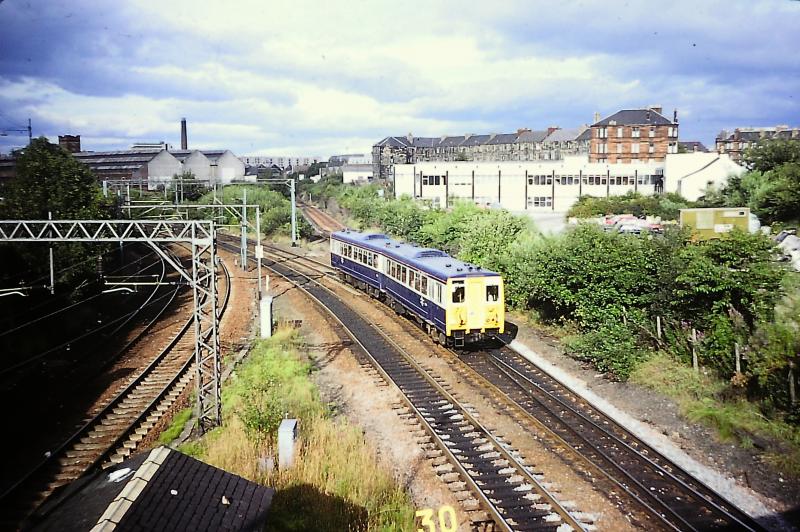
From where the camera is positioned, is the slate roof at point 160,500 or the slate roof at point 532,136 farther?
the slate roof at point 532,136

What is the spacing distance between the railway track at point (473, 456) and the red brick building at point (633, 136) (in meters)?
57.4

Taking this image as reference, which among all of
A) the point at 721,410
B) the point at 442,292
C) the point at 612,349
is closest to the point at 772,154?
the point at 612,349

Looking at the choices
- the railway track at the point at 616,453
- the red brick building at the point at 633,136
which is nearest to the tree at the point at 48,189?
the railway track at the point at 616,453

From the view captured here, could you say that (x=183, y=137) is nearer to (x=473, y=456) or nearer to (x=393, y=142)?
(x=393, y=142)

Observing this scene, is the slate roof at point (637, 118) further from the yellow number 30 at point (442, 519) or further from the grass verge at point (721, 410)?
the yellow number 30 at point (442, 519)

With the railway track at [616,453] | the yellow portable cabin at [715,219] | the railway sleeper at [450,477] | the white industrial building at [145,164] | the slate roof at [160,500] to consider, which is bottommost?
the railway sleeper at [450,477]

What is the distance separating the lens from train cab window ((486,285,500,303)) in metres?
17.7

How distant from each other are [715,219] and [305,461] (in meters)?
24.7

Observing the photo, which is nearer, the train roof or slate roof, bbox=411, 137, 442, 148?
the train roof

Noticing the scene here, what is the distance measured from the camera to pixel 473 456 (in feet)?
37.4

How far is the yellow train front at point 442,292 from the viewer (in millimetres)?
17453

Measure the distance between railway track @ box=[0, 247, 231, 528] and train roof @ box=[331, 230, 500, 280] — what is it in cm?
746

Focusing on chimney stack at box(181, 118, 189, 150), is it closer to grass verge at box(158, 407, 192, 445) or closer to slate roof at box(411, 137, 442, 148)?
slate roof at box(411, 137, 442, 148)

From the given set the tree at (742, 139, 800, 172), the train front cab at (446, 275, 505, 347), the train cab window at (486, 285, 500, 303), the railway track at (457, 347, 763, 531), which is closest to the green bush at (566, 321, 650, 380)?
the railway track at (457, 347, 763, 531)
